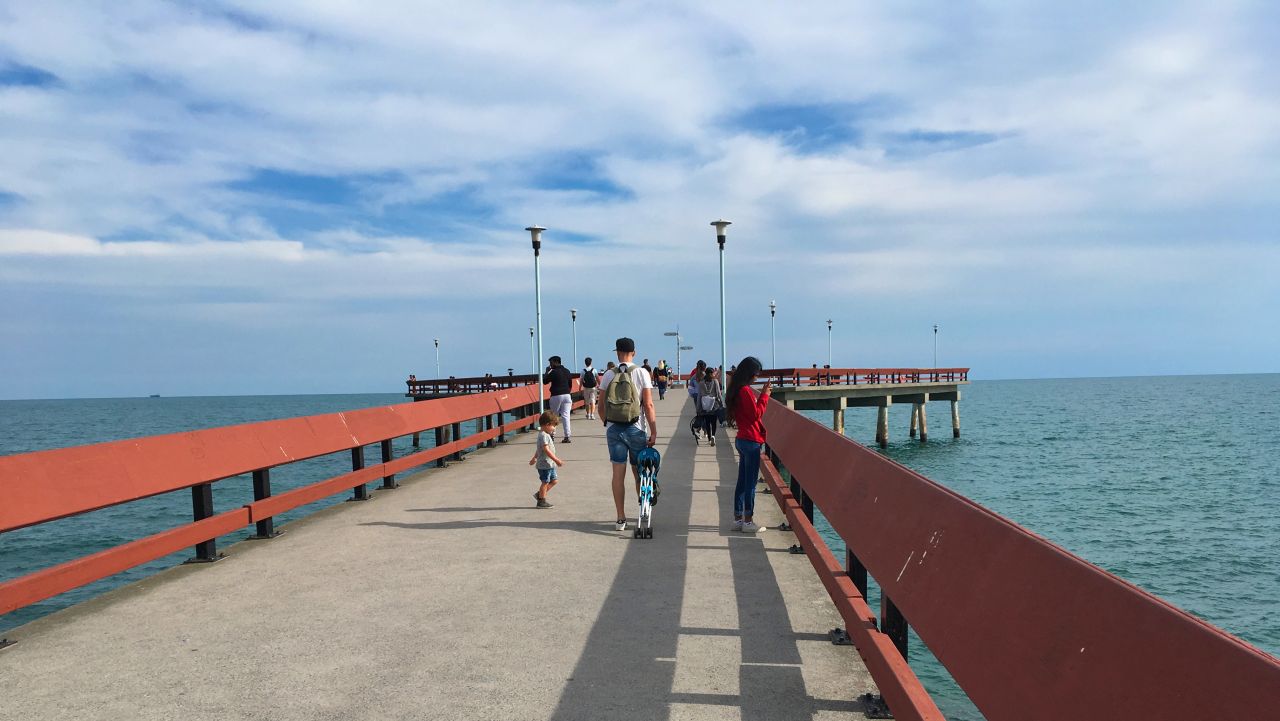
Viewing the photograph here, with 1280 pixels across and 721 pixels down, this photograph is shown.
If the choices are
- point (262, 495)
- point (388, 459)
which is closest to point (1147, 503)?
point (388, 459)

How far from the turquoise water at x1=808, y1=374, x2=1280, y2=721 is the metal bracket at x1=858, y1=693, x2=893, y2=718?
655 centimetres

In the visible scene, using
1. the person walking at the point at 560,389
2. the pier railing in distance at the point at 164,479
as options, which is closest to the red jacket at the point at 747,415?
the pier railing in distance at the point at 164,479

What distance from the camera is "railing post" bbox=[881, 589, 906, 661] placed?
14.5 feet

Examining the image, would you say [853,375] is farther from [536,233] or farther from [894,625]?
[894,625]

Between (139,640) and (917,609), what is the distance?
466 centimetres

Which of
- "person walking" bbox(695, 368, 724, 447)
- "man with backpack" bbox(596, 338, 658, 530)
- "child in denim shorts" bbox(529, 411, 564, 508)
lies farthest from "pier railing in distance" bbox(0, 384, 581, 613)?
"person walking" bbox(695, 368, 724, 447)

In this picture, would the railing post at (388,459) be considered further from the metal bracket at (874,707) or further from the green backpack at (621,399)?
the metal bracket at (874,707)

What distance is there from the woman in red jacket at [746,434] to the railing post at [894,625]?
3.77 metres

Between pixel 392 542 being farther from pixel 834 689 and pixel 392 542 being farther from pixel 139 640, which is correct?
pixel 834 689

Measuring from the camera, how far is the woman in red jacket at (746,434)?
27.5 ft

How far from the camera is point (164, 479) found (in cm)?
726

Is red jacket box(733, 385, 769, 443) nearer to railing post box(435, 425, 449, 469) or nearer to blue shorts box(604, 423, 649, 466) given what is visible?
blue shorts box(604, 423, 649, 466)

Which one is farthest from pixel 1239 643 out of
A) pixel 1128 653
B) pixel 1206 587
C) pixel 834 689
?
pixel 1206 587

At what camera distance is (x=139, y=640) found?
17.8 ft
